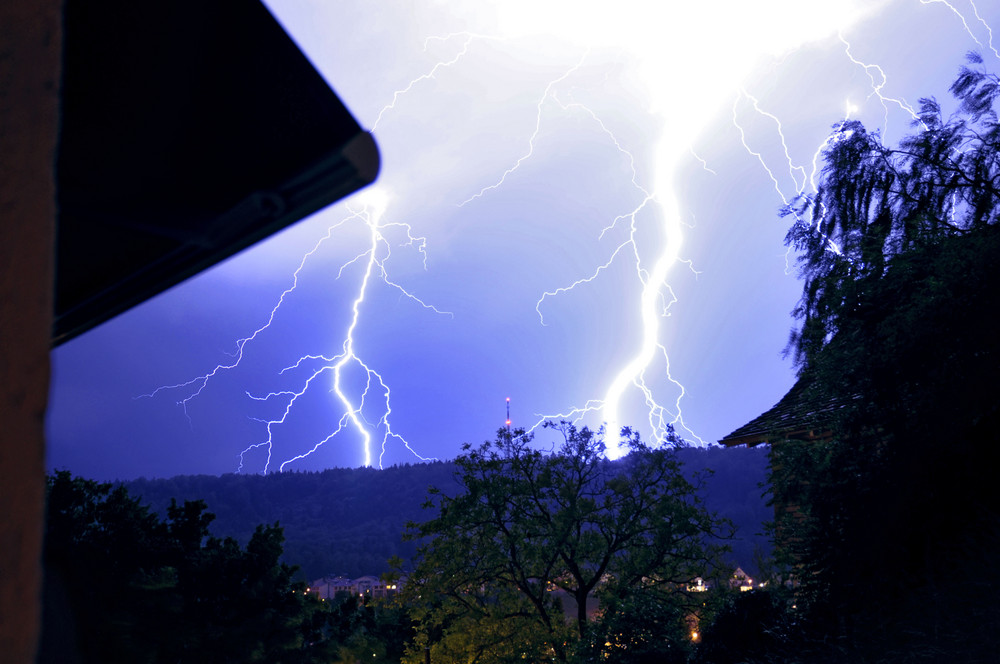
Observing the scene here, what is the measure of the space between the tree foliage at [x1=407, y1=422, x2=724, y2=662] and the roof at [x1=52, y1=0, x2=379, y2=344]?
1388 centimetres

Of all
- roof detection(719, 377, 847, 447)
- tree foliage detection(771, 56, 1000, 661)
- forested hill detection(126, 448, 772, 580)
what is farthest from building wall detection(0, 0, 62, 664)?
forested hill detection(126, 448, 772, 580)

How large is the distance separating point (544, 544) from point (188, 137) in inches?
569

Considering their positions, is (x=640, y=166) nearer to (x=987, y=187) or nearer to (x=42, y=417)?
(x=987, y=187)

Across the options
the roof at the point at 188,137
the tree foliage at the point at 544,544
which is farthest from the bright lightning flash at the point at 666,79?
the roof at the point at 188,137

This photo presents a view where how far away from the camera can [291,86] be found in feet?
4.33

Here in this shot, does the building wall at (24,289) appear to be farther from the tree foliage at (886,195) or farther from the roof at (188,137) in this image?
the tree foliage at (886,195)

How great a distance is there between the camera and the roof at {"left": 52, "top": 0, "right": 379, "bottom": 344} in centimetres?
127

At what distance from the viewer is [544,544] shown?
1482 cm

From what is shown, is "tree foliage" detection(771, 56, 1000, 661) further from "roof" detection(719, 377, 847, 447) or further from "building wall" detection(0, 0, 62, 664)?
"building wall" detection(0, 0, 62, 664)

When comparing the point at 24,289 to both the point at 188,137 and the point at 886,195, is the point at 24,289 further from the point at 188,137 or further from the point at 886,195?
the point at 886,195

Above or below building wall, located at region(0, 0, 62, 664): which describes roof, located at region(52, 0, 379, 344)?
above

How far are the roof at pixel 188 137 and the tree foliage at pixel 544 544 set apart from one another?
13882mm

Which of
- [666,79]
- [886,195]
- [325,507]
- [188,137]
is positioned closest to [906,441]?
[886,195]

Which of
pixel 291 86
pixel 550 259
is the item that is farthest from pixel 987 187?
pixel 550 259
